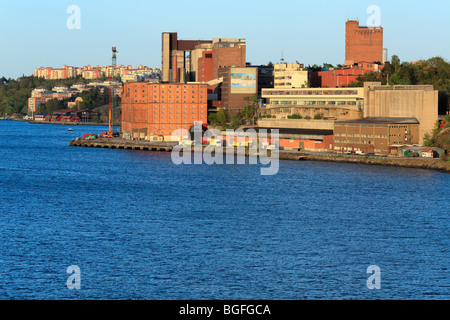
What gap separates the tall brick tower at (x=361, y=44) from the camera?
79.8 meters

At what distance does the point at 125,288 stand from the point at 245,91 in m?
60.3

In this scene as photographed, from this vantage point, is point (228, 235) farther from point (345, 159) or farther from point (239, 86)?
point (239, 86)

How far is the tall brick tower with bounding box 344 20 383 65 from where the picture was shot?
262ft

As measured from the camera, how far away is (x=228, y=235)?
83.1ft

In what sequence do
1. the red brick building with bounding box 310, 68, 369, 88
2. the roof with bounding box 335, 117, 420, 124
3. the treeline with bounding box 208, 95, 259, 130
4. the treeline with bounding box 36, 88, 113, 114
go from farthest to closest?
1. the treeline with bounding box 36, 88, 113, 114
2. the treeline with bounding box 208, 95, 259, 130
3. the red brick building with bounding box 310, 68, 369, 88
4. the roof with bounding box 335, 117, 420, 124

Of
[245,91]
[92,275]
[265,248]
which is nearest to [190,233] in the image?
[265,248]

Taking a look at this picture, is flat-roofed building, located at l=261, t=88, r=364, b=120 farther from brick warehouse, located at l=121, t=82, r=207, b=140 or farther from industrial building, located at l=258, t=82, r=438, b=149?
brick warehouse, located at l=121, t=82, r=207, b=140

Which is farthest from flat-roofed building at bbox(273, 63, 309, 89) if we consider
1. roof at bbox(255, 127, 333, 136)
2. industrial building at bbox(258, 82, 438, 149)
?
roof at bbox(255, 127, 333, 136)

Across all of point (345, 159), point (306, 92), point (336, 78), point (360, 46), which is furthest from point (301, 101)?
point (345, 159)

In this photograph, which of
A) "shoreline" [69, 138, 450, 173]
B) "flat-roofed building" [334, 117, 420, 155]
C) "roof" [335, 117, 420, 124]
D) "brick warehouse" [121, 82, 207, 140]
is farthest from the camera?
"brick warehouse" [121, 82, 207, 140]

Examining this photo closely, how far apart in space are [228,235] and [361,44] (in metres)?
58.4

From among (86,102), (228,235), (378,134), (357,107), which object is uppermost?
(86,102)

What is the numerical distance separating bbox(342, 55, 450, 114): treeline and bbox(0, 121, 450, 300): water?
73.8ft
